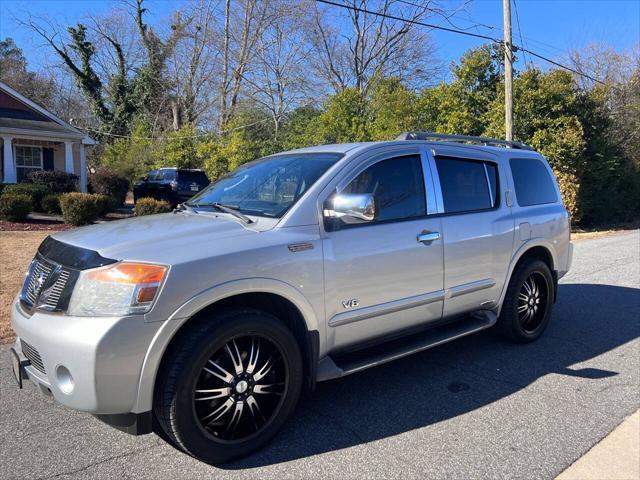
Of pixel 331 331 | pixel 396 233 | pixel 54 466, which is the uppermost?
pixel 396 233

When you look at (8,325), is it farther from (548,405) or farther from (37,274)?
(548,405)

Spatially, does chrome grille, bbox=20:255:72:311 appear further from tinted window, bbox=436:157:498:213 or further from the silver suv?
tinted window, bbox=436:157:498:213

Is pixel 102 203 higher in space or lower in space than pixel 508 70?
lower

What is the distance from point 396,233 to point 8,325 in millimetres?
4362

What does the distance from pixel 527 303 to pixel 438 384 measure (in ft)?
5.06

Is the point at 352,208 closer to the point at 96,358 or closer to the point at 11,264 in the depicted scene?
the point at 96,358

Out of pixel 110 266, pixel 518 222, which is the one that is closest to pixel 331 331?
pixel 110 266

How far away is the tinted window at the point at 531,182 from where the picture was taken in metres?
5.12

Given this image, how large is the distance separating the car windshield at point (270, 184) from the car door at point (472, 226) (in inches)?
41.5

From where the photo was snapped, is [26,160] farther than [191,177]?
Yes

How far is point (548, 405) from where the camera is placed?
3.76 metres

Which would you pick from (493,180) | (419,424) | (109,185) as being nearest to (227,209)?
(419,424)

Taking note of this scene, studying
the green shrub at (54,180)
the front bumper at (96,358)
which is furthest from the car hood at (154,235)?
the green shrub at (54,180)

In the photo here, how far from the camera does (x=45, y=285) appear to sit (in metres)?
3.01
